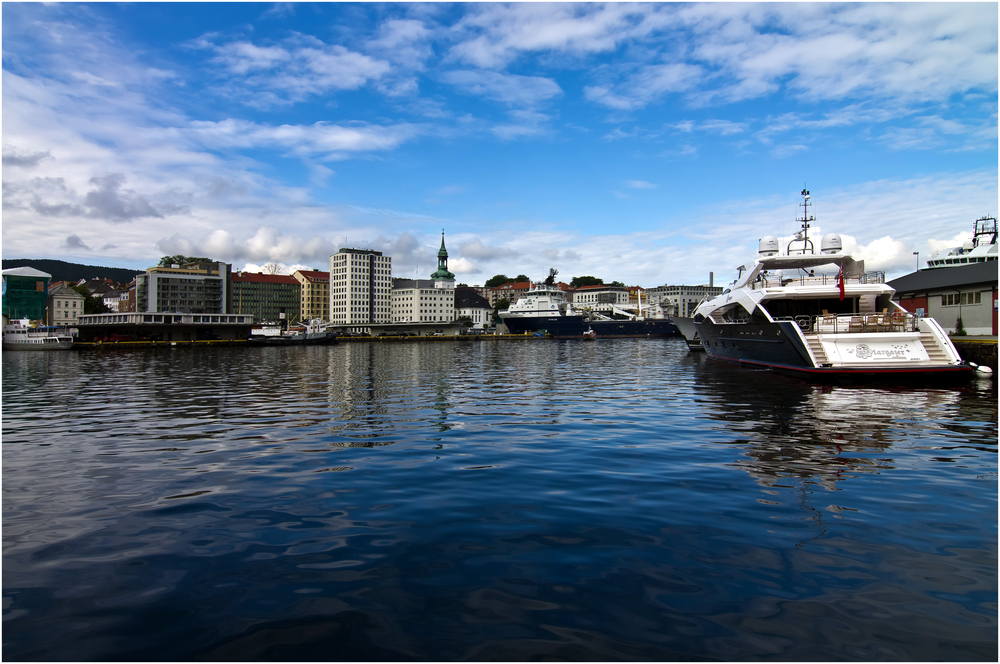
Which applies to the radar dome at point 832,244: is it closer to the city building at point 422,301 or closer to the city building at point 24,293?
the city building at point 24,293

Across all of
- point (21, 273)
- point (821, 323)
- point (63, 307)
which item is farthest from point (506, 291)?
point (821, 323)

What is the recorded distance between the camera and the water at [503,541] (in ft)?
11.6

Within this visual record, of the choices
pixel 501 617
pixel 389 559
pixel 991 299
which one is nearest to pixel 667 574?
pixel 501 617

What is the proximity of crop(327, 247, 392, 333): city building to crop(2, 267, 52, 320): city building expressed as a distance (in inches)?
2527

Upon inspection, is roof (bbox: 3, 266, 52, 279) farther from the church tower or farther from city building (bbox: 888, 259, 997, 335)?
city building (bbox: 888, 259, 997, 335)

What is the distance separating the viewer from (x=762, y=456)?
853cm

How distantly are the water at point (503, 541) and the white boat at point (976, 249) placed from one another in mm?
46328

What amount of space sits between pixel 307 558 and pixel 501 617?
197 cm

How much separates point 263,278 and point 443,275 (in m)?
53.3

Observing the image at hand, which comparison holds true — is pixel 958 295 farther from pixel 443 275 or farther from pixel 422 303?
pixel 443 275

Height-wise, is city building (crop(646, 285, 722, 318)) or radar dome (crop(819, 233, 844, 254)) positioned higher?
city building (crop(646, 285, 722, 318))

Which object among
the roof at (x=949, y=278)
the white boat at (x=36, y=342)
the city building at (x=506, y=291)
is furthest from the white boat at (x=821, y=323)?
the city building at (x=506, y=291)

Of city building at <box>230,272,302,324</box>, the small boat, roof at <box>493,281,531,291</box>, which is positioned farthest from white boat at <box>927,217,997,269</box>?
city building at <box>230,272,302,324</box>

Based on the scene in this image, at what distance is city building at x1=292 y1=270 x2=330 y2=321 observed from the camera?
6654 inches
